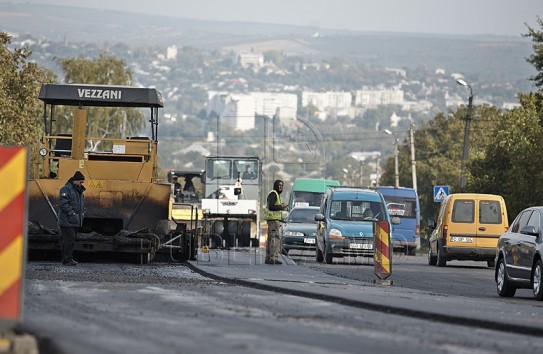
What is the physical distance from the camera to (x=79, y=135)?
30906 mm

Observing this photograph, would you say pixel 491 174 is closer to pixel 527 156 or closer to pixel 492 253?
pixel 527 156

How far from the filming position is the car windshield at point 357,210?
122ft

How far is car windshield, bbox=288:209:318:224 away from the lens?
150 ft

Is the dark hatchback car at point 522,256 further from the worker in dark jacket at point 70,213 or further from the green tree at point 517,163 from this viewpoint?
the green tree at point 517,163

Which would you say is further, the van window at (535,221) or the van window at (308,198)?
the van window at (308,198)

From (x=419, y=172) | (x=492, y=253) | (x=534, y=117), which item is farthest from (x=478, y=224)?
(x=419, y=172)

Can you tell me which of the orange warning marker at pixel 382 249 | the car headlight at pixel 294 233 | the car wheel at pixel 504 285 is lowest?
the car headlight at pixel 294 233

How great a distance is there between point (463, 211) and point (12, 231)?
28.8 meters

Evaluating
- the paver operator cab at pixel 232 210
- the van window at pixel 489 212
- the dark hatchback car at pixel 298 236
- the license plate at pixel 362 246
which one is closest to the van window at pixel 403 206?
the paver operator cab at pixel 232 210

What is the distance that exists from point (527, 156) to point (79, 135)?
2393 centimetres

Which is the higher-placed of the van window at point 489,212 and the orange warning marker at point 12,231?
the orange warning marker at point 12,231

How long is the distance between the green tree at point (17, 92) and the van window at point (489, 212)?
2034 cm

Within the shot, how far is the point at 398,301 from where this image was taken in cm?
1766

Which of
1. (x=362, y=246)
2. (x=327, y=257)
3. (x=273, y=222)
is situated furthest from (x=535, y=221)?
(x=327, y=257)
